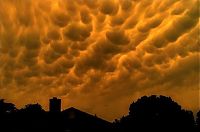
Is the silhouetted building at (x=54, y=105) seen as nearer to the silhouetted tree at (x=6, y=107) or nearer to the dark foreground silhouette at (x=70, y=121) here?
the dark foreground silhouette at (x=70, y=121)

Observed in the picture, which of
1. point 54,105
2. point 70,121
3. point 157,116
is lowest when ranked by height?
point 70,121

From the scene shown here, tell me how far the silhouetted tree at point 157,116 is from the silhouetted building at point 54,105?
29171 millimetres

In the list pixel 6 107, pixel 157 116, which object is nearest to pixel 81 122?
pixel 6 107

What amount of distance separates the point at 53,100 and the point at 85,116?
6221 millimetres

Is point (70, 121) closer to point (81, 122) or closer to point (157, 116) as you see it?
point (81, 122)

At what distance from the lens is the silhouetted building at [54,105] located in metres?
48.4

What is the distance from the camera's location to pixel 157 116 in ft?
270

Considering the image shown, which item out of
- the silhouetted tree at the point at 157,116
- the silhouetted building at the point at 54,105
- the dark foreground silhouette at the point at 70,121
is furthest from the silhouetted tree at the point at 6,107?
the silhouetted tree at the point at 157,116

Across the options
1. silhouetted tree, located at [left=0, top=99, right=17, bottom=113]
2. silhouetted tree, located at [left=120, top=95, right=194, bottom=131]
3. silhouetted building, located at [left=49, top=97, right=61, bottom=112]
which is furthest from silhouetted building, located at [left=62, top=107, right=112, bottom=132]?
silhouetted tree, located at [left=120, top=95, right=194, bottom=131]

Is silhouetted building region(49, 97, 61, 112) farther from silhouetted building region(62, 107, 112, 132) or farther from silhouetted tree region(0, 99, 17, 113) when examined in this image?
silhouetted tree region(0, 99, 17, 113)

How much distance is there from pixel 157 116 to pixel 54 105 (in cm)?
3920

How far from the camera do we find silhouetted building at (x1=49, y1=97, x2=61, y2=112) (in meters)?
48.4

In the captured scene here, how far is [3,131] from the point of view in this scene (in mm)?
41531

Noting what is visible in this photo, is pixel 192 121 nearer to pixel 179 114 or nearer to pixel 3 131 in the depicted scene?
pixel 179 114
